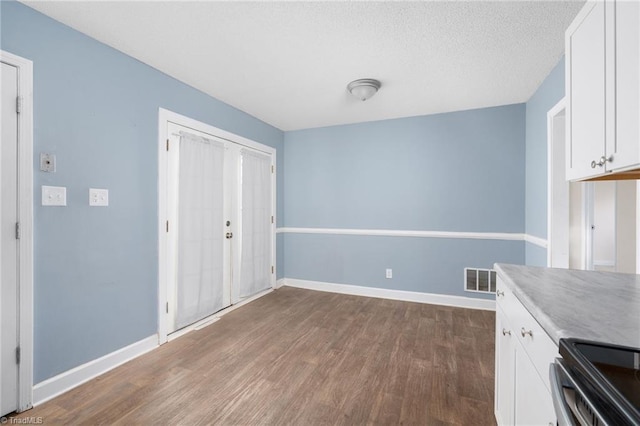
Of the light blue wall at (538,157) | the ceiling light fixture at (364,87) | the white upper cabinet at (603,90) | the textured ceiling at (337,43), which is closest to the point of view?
the white upper cabinet at (603,90)

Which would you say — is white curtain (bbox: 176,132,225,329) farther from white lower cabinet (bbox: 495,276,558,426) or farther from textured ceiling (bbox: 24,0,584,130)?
white lower cabinet (bbox: 495,276,558,426)

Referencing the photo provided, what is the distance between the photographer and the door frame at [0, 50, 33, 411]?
5.56 ft

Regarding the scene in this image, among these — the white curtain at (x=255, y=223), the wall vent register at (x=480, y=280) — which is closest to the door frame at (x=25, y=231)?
the white curtain at (x=255, y=223)

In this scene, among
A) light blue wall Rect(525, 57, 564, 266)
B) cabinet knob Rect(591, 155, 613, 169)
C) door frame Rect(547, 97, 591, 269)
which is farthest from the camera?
light blue wall Rect(525, 57, 564, 266)

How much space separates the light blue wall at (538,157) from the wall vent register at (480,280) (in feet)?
1.45

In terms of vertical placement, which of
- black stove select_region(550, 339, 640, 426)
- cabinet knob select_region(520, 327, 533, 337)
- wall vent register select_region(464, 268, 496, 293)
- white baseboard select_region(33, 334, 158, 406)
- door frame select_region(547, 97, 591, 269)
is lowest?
white baseboard select_region(33, 334, 158, 406)

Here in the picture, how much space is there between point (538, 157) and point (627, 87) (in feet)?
7.13

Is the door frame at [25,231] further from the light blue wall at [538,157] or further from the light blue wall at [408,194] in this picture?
the light blue wall at [538,157]

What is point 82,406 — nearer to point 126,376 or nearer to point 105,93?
point 126,376

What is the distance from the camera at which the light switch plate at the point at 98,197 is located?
205 centimetres

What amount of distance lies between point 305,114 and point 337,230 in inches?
69.8

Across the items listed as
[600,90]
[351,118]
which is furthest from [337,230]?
[600,90]

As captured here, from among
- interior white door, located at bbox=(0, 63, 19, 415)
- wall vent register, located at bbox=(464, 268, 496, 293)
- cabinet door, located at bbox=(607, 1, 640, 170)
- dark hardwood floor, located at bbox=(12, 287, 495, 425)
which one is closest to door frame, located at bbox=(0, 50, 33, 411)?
interior white door, located at bbox=(0, 63, 19, 415)

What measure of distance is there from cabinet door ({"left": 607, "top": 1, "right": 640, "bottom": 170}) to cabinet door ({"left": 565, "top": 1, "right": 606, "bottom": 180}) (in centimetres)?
9
